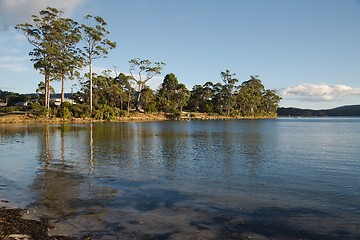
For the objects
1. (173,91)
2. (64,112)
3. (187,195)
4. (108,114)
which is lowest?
(187,195)

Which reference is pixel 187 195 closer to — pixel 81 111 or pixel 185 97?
pixel 81 111

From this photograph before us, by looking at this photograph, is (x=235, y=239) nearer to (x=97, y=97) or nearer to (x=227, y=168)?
(x=227, y=168)

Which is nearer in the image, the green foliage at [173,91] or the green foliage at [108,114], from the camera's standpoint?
the green foliage at [108,114]

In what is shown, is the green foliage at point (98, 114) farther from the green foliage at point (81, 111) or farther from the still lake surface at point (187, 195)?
the still lake surface at point (187, 195)

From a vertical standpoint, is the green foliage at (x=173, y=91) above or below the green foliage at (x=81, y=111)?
above

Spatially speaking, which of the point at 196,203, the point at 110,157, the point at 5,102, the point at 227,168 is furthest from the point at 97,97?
the point at 196,203

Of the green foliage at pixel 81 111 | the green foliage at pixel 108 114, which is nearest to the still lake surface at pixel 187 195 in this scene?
the green foliage at pixel 81 111

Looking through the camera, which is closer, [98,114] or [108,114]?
[98,114]

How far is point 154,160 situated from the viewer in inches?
758

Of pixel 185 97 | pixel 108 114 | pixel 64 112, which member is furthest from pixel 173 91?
pixel 64 112

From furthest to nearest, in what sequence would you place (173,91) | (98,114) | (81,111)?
(173,91)
(98,114)
(81,111)

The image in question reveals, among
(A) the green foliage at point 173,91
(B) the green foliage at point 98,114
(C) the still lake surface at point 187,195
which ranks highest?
(A) the green foliage at point 173,91

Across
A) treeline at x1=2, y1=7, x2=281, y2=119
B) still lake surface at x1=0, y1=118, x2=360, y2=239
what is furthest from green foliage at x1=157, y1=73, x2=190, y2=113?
Result: still lake surface at x1=0, y1=118, x2=360, y2=239

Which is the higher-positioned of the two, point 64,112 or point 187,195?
point 64,112
